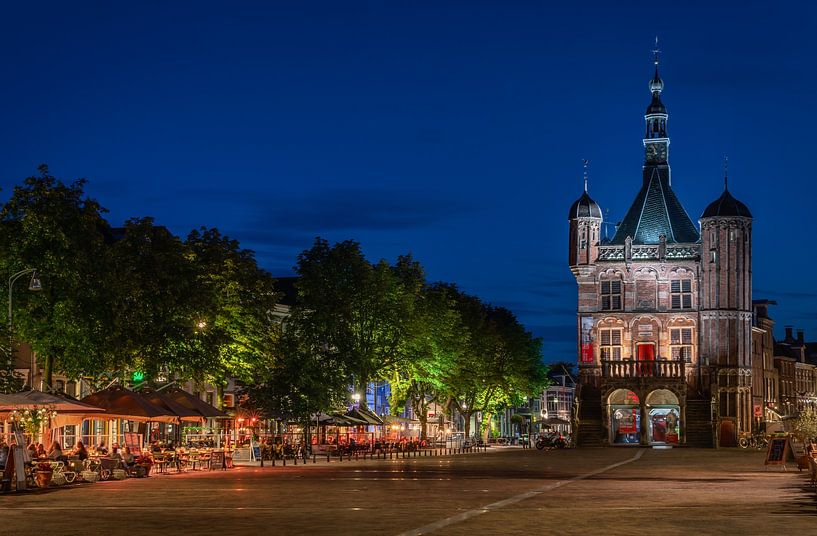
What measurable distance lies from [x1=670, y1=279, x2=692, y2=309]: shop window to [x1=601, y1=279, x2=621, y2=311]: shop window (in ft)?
15.2

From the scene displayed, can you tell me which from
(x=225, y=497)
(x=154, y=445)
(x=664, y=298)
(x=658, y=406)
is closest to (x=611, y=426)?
(x=658, y=406)

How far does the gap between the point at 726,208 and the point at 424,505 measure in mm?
84650

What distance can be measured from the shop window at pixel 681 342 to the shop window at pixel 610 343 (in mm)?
4649

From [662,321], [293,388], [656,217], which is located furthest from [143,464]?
[656,217]

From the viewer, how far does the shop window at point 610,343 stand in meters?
115

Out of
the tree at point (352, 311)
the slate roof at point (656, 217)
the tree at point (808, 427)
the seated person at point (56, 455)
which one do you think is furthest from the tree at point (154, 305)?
the slate roof at point (656, 217)

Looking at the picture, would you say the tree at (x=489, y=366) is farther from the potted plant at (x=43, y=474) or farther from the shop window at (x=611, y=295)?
the potted plant at (x=43, y=474)

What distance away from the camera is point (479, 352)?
347ft

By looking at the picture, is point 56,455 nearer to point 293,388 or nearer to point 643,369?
point 293,388

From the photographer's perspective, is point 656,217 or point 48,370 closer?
point 48,370

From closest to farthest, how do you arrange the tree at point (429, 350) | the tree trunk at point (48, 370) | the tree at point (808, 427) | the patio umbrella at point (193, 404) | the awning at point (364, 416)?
the tree trunk at point (48, 370)
the patio umbrella at point (193, 404)
the tree at point (808, 427)
the awning at point (364, 416)
the tree at point (429, 350)

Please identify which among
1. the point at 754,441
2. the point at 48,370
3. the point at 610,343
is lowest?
the point at 754,441

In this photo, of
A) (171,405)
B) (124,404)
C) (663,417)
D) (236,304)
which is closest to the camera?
(124,404)

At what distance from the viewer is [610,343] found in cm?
11581
